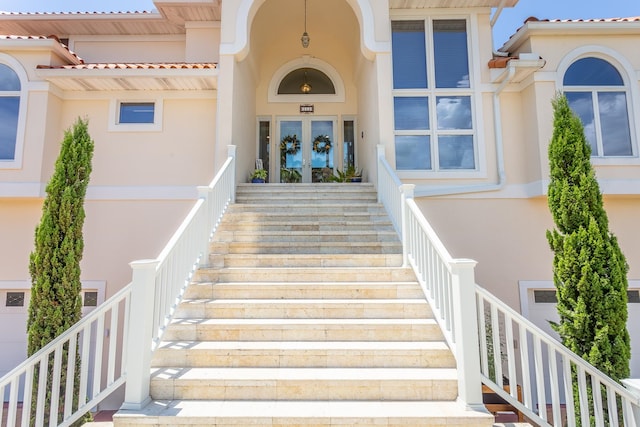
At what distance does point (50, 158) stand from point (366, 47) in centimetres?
639

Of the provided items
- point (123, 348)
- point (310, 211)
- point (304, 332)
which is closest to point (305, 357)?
point (304, 332)

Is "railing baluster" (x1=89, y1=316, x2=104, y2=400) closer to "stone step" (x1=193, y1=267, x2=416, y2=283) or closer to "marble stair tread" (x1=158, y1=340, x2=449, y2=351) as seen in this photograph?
"marble stair tread" (x1=158, y1=340, x2=449, y2=351)

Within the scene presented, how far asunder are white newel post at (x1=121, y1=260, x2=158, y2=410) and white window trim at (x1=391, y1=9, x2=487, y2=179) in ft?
16.9

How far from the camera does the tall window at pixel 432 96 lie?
714cm

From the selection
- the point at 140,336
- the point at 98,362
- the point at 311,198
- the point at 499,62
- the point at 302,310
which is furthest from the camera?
the point at 499,62

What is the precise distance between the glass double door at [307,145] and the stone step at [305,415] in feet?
22.2

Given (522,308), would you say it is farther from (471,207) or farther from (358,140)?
(358,140)

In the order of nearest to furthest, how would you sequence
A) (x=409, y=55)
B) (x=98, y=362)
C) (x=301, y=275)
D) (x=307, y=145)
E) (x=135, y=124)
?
(x=98, y=362) < (x=301, y=275) < (x=135, y=124) < (x=409, y=55) < (x=307, y=145)

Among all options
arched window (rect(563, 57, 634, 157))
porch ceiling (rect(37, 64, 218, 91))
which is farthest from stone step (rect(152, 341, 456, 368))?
arched window (rect(563, 57, 634, 157))

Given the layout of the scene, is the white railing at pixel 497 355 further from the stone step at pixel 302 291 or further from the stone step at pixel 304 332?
the stone step at pixel 302 291

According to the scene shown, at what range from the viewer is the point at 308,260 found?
4902 millimetres

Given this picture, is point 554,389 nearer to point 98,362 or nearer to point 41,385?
point 98,362

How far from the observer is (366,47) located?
6887 millimetres

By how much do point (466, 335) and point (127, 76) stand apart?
709cm
